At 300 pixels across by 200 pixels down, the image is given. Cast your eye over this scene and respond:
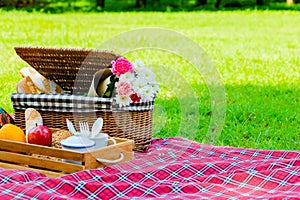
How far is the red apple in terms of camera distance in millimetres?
3521

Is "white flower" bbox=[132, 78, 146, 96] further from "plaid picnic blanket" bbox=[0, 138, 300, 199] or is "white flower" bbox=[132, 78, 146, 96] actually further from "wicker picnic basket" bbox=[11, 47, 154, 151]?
"plaid picnic blanket" bbox=[0, 138, 300, 199]

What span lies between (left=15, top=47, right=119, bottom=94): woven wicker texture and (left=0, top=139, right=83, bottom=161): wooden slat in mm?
799

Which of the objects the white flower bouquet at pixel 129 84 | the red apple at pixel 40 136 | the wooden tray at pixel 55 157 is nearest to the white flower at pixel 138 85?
the white flower bouquet at pixel 129 84

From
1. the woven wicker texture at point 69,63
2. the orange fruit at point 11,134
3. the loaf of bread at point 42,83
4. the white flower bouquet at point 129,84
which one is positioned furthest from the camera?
the loaf of bread at point 42,83

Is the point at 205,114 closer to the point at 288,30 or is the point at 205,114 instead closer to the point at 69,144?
the point at 69,144

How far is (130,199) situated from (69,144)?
2.01 feet

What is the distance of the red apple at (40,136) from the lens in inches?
139

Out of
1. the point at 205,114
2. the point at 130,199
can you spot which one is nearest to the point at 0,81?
the point at 205,114

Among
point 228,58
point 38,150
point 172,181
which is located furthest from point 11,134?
point 228,58

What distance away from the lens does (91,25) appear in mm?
12344

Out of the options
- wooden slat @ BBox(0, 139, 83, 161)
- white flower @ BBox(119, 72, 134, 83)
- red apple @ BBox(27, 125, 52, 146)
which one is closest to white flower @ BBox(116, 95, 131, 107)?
white flower @ BBox(119, 72, 134, 83)

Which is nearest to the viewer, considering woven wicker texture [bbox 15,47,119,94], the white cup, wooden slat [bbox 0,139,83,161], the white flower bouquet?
wooden slat [bbox 0,139,83,161]

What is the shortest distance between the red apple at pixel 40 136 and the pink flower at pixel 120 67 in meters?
0.54

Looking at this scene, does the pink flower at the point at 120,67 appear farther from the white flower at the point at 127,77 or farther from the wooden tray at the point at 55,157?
the wooden tray at the point at 55,157
